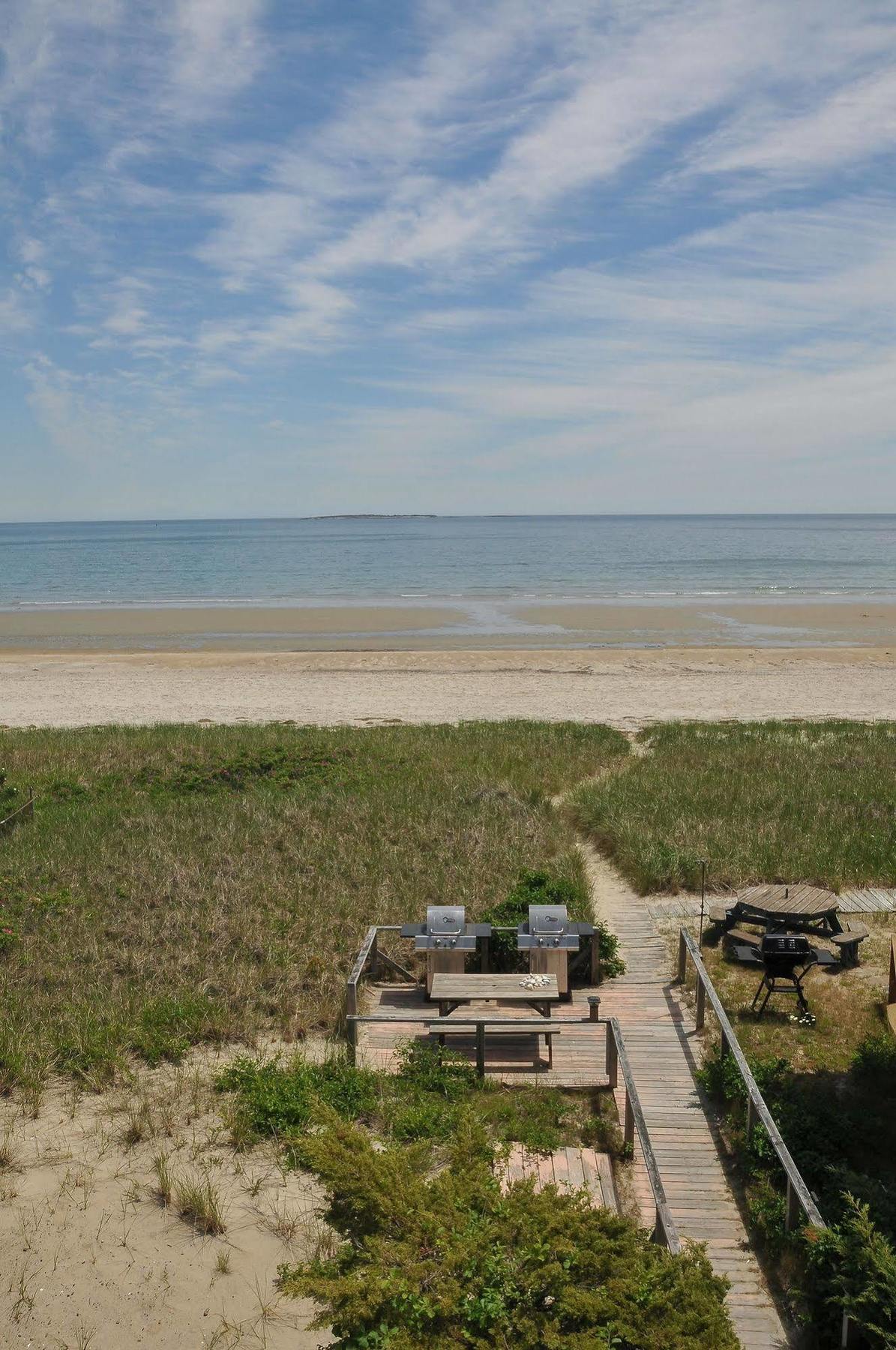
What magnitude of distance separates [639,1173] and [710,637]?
42403mm

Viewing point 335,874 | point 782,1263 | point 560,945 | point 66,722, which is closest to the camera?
point 782,1263

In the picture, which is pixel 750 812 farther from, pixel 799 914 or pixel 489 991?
Result: pixel 489 991

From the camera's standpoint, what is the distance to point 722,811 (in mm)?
16734

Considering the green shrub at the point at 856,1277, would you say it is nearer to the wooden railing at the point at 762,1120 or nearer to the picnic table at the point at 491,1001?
the wooden railing at the point at 762,1120

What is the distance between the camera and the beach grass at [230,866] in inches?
400

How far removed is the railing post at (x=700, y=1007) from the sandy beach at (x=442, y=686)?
16669 mm

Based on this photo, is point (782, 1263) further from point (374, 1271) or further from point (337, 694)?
point (337, 694)

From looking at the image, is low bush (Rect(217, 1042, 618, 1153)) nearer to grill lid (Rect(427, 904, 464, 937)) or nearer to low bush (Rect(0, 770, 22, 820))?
grill lid (Rect(427, 904, 464, 937))

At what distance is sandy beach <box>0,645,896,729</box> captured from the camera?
2916 centimetres

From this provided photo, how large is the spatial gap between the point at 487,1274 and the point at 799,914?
736 centimetres

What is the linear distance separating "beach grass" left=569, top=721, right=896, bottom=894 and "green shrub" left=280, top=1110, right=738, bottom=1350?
872 centimetres

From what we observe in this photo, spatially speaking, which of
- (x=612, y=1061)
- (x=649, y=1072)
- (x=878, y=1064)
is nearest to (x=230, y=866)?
(x=612, y=1061)

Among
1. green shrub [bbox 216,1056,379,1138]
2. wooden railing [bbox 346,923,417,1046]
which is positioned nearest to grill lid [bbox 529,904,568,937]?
wooden railing [bbox 346,923,417,1046]

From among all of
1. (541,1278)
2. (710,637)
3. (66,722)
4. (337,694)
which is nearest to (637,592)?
(710,637)
